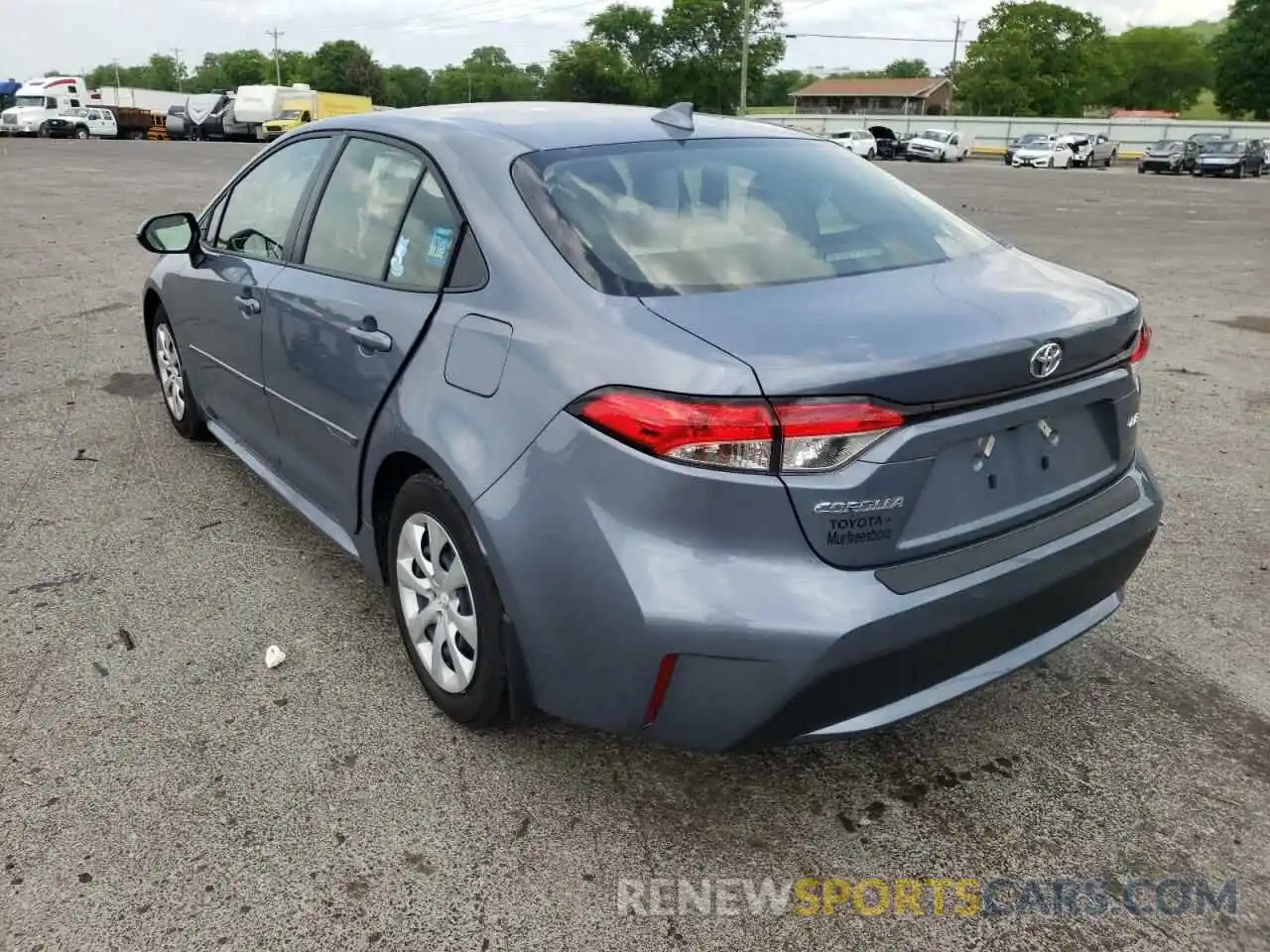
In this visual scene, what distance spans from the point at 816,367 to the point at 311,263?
2.02m

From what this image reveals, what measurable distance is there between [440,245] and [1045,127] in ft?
218

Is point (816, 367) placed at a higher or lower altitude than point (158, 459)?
higher

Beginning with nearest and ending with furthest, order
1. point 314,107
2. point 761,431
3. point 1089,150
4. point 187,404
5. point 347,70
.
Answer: point 761,431 → point 187,404 → point 1089,150 → point 314,107 → point 347,70

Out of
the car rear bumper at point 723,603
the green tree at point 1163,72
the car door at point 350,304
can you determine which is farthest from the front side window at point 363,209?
the green tree at point 1163,72

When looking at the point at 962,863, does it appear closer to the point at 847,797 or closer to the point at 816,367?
the point at 847,797

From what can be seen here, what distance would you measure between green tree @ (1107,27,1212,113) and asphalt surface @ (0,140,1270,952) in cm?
12209

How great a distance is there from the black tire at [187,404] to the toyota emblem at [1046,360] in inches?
150

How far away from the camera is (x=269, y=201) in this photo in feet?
13.1

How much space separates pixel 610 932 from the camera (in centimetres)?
225

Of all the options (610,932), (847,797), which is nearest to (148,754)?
(610,932)

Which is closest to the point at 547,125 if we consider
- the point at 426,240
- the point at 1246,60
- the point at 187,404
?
the point at 426,240

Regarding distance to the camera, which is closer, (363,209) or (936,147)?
(363,209)

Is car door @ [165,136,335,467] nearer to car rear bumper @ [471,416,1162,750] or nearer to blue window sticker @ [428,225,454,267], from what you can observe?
blue window sticker @ [428,225,454,267]
